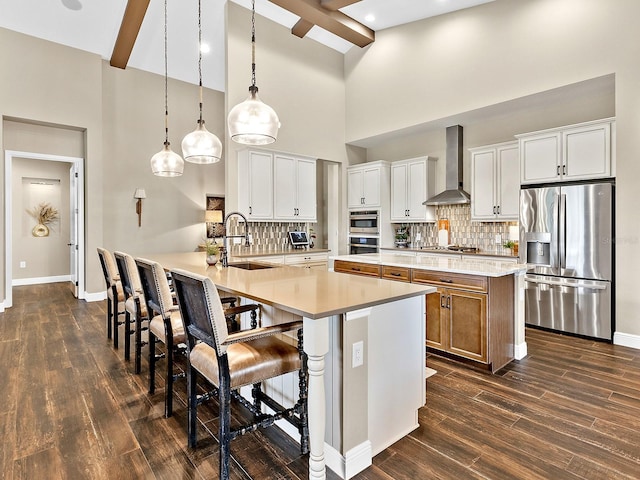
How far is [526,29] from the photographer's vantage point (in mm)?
4523

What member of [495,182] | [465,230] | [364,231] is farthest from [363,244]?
[495,182]

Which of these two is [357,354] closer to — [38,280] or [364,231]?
[364,231]

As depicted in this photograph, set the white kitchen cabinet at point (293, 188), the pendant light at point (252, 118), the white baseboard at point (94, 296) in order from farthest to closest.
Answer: the white baseboard at point (94, 296) → the white kitchen cabinet at point (293, 188) → the pendant light at point (252, 118)

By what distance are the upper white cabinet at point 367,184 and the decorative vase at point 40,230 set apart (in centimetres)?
654

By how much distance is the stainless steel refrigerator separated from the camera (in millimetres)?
3895

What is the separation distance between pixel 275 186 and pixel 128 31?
10.1 ft

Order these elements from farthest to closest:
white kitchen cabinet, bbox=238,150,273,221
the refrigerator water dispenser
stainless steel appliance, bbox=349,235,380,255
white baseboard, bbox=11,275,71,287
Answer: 1. white baseboard, bbox=11,275,71,287
2. stainless steel appliance, bbox=349,235,380,255
3. white kitchen cabinet, bbox=238,150,273,221
4. the refrigerator water dispenser

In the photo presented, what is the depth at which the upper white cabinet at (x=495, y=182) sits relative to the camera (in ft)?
16.2

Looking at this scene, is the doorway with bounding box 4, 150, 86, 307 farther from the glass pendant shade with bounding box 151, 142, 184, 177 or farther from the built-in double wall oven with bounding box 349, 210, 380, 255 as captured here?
the built-in double wall oven with bounding box 349, 210, 380, 255

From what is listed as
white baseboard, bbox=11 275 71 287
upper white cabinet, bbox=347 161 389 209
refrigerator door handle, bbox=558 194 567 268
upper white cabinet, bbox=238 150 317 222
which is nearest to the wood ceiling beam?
upper white cabinet, bbox=238 150 317 222

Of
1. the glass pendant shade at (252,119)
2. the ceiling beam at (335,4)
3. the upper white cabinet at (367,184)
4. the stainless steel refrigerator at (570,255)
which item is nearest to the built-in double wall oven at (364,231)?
the upper white cabinet at (367,184)

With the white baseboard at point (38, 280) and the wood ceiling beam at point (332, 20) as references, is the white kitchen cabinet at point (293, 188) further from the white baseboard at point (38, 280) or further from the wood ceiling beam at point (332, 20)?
the white baseboard at point (38, 280)

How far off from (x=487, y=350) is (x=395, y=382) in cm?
135

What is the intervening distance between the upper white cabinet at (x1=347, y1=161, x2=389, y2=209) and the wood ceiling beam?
211 centimetres
